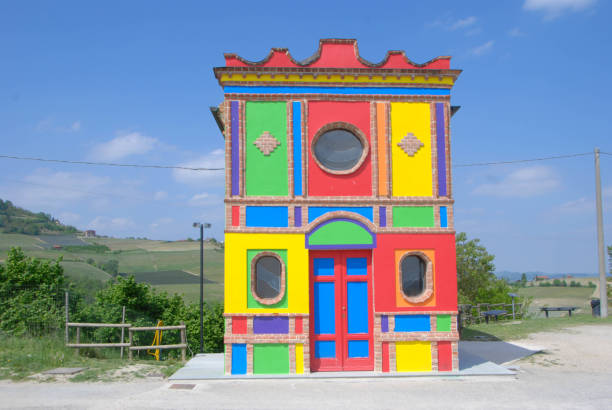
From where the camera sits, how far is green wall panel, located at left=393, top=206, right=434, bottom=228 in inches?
452

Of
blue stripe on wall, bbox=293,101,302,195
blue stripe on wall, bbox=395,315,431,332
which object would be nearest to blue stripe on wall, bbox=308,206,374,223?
blue stripe on wall, bbox=293,101,302,195

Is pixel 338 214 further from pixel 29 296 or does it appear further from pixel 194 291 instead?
pixel 194 291

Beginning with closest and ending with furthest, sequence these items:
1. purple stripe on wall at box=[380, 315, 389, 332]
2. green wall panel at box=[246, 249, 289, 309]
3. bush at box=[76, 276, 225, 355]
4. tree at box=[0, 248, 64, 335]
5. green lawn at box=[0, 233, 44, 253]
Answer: green wall panel at box=[246, 249, 289, 309], purple stripe on wall at box=[380, 315, 389, 332], tree at box=[0, 248, 64, 335], bush at box=[76, 276, 225, 355], green lawn at box=[0, 233, 44, 253]

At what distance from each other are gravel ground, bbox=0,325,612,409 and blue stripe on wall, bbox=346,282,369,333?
1.24 m

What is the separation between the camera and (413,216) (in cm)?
1150

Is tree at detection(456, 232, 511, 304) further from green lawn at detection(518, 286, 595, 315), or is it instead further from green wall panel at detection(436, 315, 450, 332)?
green lawn at detection(518, 286, 595, 315)

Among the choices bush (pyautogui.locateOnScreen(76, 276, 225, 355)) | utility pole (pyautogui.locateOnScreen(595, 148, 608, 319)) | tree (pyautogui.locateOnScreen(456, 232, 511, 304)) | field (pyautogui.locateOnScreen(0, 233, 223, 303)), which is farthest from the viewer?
field (pyautogui.locateOnScreen(0, 233, 223, 303))

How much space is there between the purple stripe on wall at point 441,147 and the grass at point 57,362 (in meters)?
7.53

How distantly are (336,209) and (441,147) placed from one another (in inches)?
114

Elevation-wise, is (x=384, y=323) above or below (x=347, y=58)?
below

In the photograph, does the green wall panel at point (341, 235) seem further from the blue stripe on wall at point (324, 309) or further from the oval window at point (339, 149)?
the oval window at point (339, 149)

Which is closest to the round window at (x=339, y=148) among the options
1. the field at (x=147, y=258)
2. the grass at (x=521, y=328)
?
the grass at (x=521, y=328)

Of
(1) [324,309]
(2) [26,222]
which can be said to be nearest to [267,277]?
(1) [324,309]

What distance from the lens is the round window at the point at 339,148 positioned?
11.7 m
